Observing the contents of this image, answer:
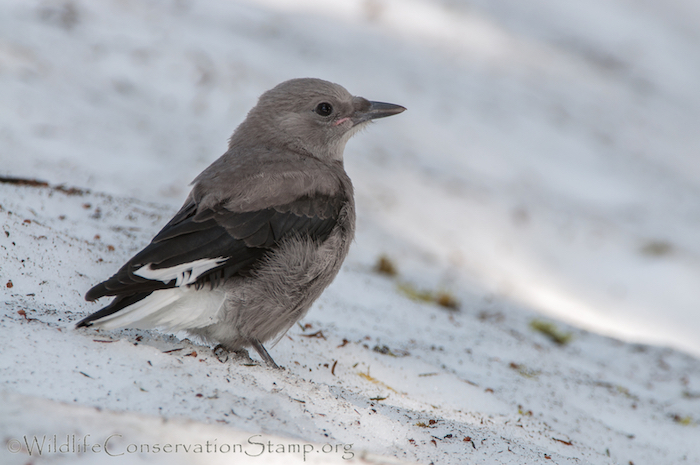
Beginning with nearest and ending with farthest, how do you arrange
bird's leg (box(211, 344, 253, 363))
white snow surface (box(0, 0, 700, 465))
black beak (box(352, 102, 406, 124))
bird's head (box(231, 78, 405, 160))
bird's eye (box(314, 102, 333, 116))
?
white snow surface (box(0, 0, 700, 465)) < bird's leg (box(211, 344, 253, 363)) < bird's head (box(231, 78, 405, 160)) < bird's eye (box(314, 102, 333, 116)) < black beak (box(352, 102, 406, 124))

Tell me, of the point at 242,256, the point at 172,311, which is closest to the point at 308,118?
the point at 242,256

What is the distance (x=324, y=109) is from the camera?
4844 millimetres

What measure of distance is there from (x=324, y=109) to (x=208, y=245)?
1.89 m

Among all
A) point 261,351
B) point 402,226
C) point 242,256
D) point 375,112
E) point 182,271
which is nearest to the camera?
point 182,271

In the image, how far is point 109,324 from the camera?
3031 millimetres

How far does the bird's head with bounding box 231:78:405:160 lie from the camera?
470 centimetres

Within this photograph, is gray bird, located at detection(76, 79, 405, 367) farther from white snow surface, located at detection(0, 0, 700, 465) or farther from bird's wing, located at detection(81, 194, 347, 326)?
white snow surface, located at detection(0, 0, 700, 465)

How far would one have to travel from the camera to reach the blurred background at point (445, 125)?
7.54 metres

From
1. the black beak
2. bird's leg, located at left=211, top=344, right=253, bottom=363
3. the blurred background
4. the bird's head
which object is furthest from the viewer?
the blurred background

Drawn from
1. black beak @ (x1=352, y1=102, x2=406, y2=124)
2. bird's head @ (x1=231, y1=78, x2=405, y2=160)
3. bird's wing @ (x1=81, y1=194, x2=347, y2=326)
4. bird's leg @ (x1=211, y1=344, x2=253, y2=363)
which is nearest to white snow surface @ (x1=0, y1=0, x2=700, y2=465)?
bird's leg @ (x1=211, y1=344, x2=253, y2=363)

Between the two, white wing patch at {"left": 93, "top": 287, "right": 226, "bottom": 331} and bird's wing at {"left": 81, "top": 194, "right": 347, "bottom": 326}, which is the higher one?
bird's wing at {"left": 81, "top": 194, "right": 347, "bottom": 326}

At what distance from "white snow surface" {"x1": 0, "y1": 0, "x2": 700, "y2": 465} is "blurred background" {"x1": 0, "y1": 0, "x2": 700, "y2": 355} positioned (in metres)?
0.05

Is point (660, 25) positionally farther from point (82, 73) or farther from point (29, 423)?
point (29, 423)

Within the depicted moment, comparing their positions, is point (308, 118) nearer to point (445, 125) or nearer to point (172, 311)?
point (172, 311)
